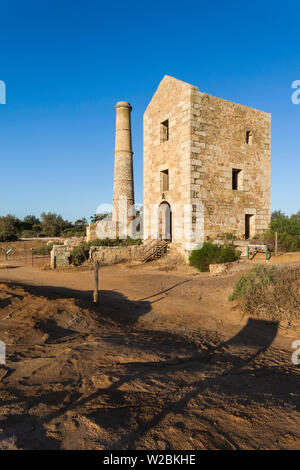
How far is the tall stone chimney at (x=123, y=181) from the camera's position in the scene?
24.5 metres

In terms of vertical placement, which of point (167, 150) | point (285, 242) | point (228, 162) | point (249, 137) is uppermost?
point (249, 137)

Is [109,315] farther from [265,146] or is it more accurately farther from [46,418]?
[265,146]

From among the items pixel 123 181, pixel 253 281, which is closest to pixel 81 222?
pixel 123 181

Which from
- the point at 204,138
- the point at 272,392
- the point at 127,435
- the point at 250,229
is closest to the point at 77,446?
the point at 127,435

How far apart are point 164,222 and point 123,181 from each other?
814 cm

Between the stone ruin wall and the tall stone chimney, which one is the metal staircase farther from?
the tall stone chimney

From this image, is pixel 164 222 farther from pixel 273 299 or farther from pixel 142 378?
pixel 142 378

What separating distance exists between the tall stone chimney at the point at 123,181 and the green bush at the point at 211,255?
11120 mm

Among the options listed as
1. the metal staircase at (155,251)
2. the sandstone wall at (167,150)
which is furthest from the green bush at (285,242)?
the metal staircase at (155,251)

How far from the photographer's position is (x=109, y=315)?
21.5 feet

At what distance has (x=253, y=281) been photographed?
24.8 ft

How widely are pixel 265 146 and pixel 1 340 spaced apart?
18074 millimetres

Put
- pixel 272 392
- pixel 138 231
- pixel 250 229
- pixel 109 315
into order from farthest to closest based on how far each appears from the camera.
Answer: pixel 138 231, pixel 250 229, pixel 109 315, pixel 272 392

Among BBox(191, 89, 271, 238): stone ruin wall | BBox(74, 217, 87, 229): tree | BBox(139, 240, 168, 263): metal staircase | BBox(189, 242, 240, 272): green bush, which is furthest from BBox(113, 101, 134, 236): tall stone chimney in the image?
BBox(74, 217, 87, 229): tree
